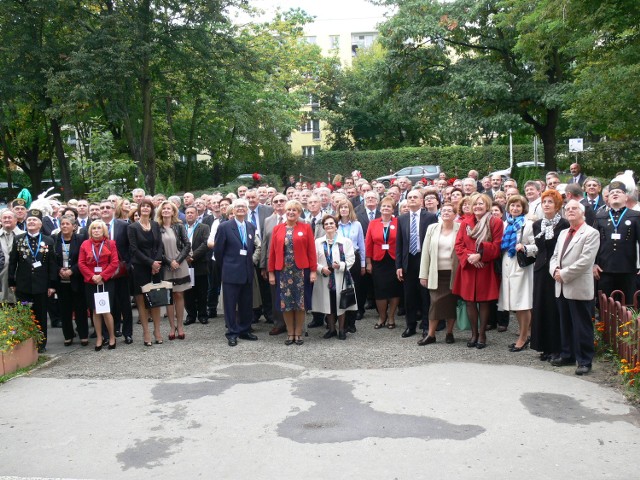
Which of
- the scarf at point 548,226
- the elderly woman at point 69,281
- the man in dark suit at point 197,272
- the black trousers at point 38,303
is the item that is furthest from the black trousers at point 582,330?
the black trousers at point 38,303

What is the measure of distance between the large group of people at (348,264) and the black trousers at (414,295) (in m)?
0.02

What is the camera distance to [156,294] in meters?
9.35

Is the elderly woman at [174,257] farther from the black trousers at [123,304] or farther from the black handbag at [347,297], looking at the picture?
the black handbag at [347,297]

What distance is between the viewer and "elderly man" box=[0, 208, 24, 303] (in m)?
9.25

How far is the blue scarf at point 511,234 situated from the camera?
329 inches

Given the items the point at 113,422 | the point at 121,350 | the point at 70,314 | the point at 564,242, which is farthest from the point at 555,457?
the point at 70,314

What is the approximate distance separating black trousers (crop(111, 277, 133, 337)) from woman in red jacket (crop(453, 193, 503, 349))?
470 cm

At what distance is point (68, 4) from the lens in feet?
79.6

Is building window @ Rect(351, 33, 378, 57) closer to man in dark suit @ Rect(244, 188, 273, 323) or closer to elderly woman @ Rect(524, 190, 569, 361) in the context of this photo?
man in dark suit @ Rect(244, 188, 273, 323)

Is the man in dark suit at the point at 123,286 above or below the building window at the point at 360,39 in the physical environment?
below

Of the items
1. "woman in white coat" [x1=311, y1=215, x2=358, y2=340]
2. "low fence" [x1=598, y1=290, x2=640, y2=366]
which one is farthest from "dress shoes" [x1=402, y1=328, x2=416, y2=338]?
"low fence" [x1=598, y1=290, x2=640, y2=366]

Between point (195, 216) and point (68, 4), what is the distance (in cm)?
1695

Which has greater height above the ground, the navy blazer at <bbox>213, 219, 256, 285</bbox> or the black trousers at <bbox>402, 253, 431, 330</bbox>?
the navy blazer at <bbox>213, 219, 256, 285</bbox>

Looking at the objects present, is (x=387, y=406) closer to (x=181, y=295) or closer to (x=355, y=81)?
(x=181, y=295)
